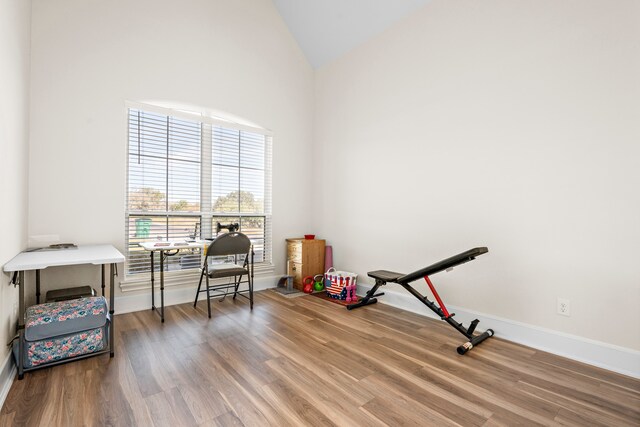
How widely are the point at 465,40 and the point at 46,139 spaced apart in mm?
4168

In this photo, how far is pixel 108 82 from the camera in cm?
323

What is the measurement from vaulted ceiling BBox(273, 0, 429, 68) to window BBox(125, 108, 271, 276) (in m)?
1.56

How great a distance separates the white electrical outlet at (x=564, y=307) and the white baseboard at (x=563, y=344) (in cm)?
16

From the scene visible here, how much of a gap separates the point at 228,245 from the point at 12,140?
1.84 meters

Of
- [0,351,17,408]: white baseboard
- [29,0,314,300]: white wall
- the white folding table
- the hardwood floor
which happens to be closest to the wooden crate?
the hardwood floor

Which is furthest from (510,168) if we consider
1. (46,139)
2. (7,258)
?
(46,139)

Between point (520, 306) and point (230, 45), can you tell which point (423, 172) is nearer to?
point (520, 306)

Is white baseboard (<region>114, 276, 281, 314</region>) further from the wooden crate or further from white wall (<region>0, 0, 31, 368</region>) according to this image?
the wooden crate

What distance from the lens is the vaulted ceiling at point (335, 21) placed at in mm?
3758

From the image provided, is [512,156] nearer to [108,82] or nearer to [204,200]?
[204,200]

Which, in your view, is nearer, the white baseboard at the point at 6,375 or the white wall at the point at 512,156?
the white baseboard at the point at 6,375

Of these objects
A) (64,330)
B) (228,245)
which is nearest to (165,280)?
(228,245)

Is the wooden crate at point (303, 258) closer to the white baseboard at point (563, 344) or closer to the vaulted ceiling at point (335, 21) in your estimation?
the white baseboard at point (563, 344)

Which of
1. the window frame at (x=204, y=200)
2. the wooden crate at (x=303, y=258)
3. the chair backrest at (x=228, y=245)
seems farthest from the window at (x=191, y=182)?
the chair backrest at (x=228, y=245)
